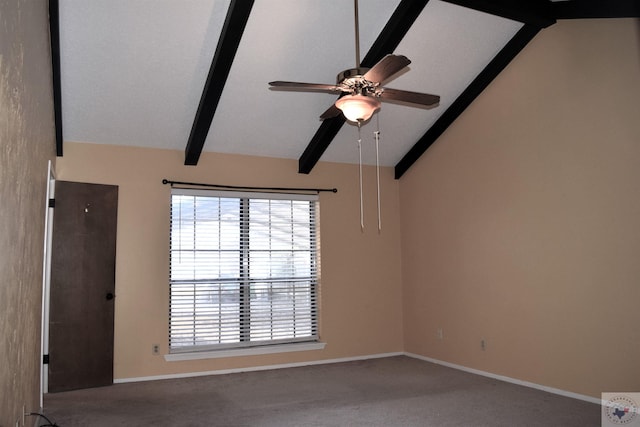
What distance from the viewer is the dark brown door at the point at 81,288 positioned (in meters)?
4.77

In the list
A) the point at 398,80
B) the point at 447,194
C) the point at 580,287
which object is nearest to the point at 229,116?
the point at 398,80

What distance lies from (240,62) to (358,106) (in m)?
1.79

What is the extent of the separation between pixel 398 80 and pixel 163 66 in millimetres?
2261

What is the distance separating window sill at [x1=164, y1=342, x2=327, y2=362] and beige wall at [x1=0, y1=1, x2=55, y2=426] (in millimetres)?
1715

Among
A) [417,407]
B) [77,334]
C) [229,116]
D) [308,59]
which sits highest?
[308,59]

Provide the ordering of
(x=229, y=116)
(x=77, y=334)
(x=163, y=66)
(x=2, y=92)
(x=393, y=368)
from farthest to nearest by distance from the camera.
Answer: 1. (x=393, y=368)
2. (x=229, y=116)
3. (x=77, y=334)
4. (x=163, y=66)
5. (x=2, y=92)

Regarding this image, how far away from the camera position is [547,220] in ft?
14.8

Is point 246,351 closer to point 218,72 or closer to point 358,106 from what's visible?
point 218,72

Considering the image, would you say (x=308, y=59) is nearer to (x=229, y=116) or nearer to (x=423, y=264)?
(x=229, y=116)

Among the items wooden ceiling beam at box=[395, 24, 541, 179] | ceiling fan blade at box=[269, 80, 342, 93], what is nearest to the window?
wooden ceiling beam at box=[395, 24, 541, 179]

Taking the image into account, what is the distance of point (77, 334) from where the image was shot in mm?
4836

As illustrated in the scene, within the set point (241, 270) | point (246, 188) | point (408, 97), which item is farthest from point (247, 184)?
point (408, 97)

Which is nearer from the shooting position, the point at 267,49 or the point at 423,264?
the point at 267,49

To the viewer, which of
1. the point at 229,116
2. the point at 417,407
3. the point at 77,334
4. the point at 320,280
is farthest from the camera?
the point at 320,280
